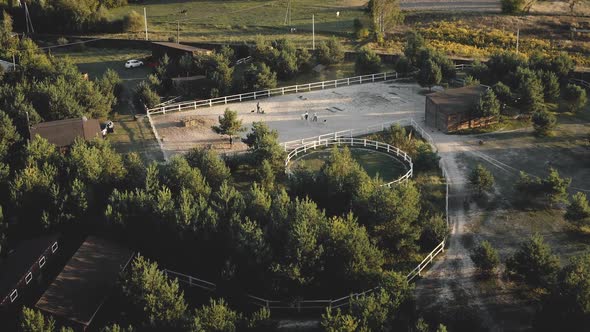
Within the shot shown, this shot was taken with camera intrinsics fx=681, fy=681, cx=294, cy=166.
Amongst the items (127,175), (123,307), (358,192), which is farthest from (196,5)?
(123,307)

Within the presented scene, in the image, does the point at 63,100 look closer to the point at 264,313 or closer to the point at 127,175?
the point at 127,175

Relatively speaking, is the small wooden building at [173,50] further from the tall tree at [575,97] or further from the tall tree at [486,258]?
the tall tree at [486,258]

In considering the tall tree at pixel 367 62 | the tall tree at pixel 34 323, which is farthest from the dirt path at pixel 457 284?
the tall tree at pixel 367 62

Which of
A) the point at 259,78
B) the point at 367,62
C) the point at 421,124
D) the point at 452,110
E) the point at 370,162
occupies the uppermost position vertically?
the point at 367,62

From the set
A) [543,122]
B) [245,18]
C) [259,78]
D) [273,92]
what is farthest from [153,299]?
[245,18]

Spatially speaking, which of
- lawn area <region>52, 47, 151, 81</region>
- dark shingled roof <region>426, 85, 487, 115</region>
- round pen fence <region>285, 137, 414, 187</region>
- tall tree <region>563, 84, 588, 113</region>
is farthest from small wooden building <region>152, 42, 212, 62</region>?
tall tree <region>563, 84, 588, 113</region>

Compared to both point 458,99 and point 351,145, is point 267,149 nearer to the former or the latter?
point 351,145
